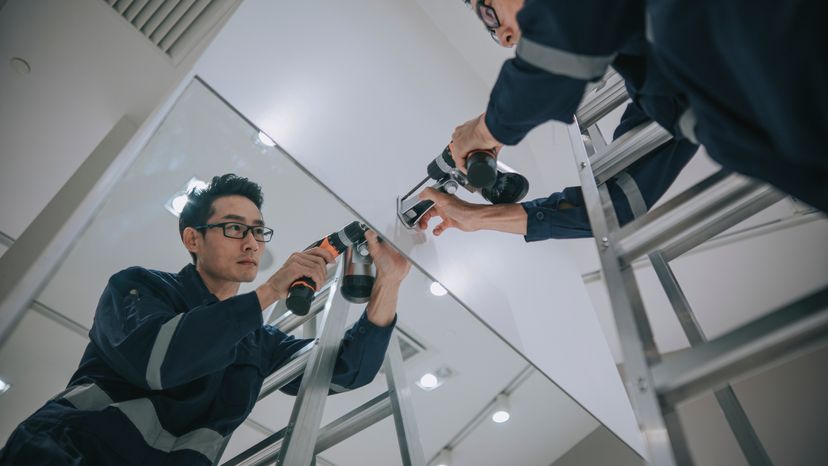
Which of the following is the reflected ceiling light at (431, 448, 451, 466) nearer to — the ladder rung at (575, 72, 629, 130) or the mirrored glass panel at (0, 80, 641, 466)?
the mirrored glass panel at (0, 80, 641, 466)

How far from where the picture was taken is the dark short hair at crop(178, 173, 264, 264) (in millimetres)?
1749

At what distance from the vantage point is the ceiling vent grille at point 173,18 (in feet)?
5.44

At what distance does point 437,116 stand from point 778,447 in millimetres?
2225

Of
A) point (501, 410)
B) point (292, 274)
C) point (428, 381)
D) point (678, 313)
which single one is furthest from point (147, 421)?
point (501, 410)

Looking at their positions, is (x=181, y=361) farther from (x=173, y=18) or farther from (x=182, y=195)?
(x=173, y=18)

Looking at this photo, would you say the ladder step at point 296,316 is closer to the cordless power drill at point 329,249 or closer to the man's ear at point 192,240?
the cordless power drill at point 329,249

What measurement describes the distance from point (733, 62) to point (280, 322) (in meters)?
1.64

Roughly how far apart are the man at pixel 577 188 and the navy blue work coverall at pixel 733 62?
73 mm

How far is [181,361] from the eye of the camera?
1.17 meters

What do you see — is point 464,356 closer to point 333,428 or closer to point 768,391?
point 333,428

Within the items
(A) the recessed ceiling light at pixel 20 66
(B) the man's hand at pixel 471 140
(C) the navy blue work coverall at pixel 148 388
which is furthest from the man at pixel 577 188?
(A) the recessed ceiling light at pixel 20 66

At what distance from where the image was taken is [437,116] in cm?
184

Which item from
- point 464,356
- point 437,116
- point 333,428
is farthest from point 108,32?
point 464,356

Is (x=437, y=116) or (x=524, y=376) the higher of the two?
(x=437, y=116)
